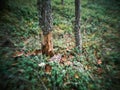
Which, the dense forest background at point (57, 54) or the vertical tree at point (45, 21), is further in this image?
the vertical tree at point (45, 21)

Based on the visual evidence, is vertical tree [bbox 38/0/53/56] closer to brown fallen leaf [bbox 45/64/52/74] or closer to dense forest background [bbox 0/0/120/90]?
dense forest background [bbox 0/0/120/90]

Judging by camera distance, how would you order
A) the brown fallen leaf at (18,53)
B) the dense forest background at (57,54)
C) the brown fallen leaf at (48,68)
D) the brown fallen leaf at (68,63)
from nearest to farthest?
the dense forest background at (57,54) < the brown fallen leaf at (48,68) < the brown fallen leaf at (18,53) < the brown fallen leaf at (68,63)

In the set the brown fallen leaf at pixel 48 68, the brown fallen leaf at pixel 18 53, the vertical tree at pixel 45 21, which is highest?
the vertical tree at pixel 45 21

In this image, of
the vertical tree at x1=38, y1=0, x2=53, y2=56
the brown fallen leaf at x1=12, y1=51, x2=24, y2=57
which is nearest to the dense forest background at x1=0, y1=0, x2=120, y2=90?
the brown fallen leaf at x1=12, y1=51, x2=24, y2=57

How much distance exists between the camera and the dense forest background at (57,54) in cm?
586

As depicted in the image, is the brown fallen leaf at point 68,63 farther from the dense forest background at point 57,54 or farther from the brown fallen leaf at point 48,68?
the brown fallen leaf at point 48,68

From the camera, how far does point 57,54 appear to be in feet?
25.0

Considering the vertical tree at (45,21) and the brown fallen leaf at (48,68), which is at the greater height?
the vertical tree at (45,21)

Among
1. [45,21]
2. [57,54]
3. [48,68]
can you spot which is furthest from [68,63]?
[45,21]

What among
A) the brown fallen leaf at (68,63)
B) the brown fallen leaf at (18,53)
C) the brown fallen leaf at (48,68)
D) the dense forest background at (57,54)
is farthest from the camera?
the brown fallen leaf at (68,63)

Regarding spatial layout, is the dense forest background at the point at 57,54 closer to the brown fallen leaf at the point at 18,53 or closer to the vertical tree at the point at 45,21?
the brown fallen leaf at the point at 18,53

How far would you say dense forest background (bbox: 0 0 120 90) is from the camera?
5863 mm

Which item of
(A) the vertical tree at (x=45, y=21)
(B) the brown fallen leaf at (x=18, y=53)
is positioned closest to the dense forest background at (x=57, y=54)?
(B) the brown fallen leaf at (x=18, y=53)

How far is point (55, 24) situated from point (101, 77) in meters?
5.55
